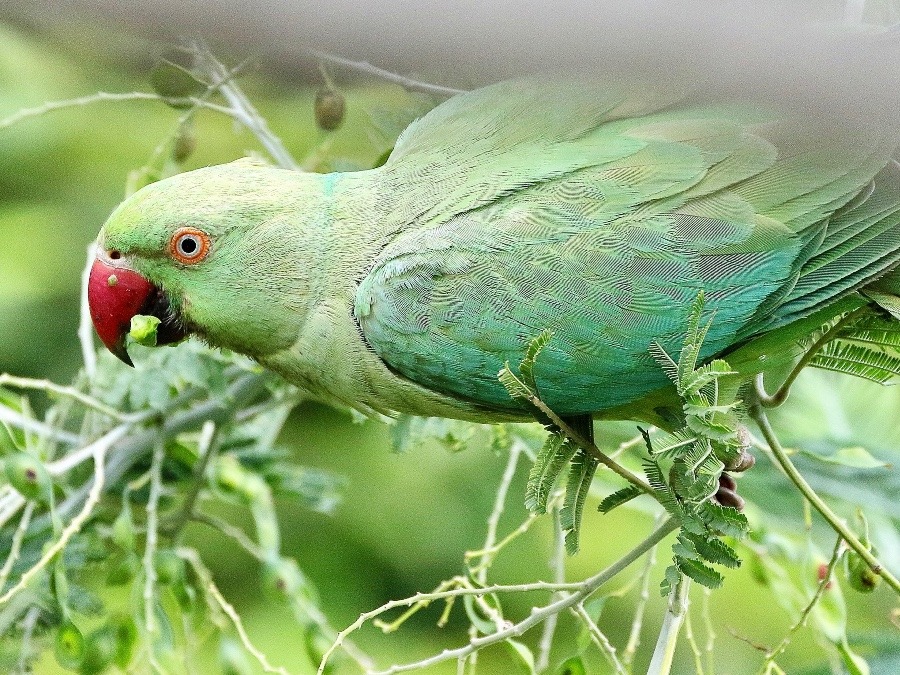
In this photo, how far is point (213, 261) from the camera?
2.48 metres

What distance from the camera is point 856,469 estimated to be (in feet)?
10.0

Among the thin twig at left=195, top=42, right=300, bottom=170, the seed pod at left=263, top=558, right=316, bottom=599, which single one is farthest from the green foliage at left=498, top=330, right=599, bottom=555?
the thin twig at left=195, top=42, right=300, bottom=170

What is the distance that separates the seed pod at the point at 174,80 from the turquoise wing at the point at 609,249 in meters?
0.81

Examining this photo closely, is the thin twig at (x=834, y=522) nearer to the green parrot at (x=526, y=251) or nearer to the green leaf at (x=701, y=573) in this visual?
the green parrot at (x=526, y=251)

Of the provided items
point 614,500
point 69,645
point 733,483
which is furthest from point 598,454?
point 69,645

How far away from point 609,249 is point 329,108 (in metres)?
0.94

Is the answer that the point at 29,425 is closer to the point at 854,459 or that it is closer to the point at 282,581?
the point at 282,581

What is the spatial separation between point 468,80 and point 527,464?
1.47 metres

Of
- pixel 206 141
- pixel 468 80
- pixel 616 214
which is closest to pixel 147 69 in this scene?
pixel 468 80

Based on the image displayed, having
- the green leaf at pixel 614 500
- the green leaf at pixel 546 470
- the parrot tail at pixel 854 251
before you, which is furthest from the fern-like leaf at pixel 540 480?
the parrot tail at pixel 854 251

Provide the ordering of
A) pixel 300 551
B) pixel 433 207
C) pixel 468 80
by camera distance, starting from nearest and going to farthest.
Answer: pixel 433 207 < pixel 468 80 < pixel 300 551

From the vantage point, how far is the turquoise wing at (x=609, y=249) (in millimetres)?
2203

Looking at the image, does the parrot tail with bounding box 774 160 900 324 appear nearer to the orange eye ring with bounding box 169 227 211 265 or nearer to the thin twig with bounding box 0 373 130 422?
the orange eye ring with bounding box 169 227 211 265

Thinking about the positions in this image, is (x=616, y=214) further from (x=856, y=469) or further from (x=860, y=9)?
(x=856, y=469)
